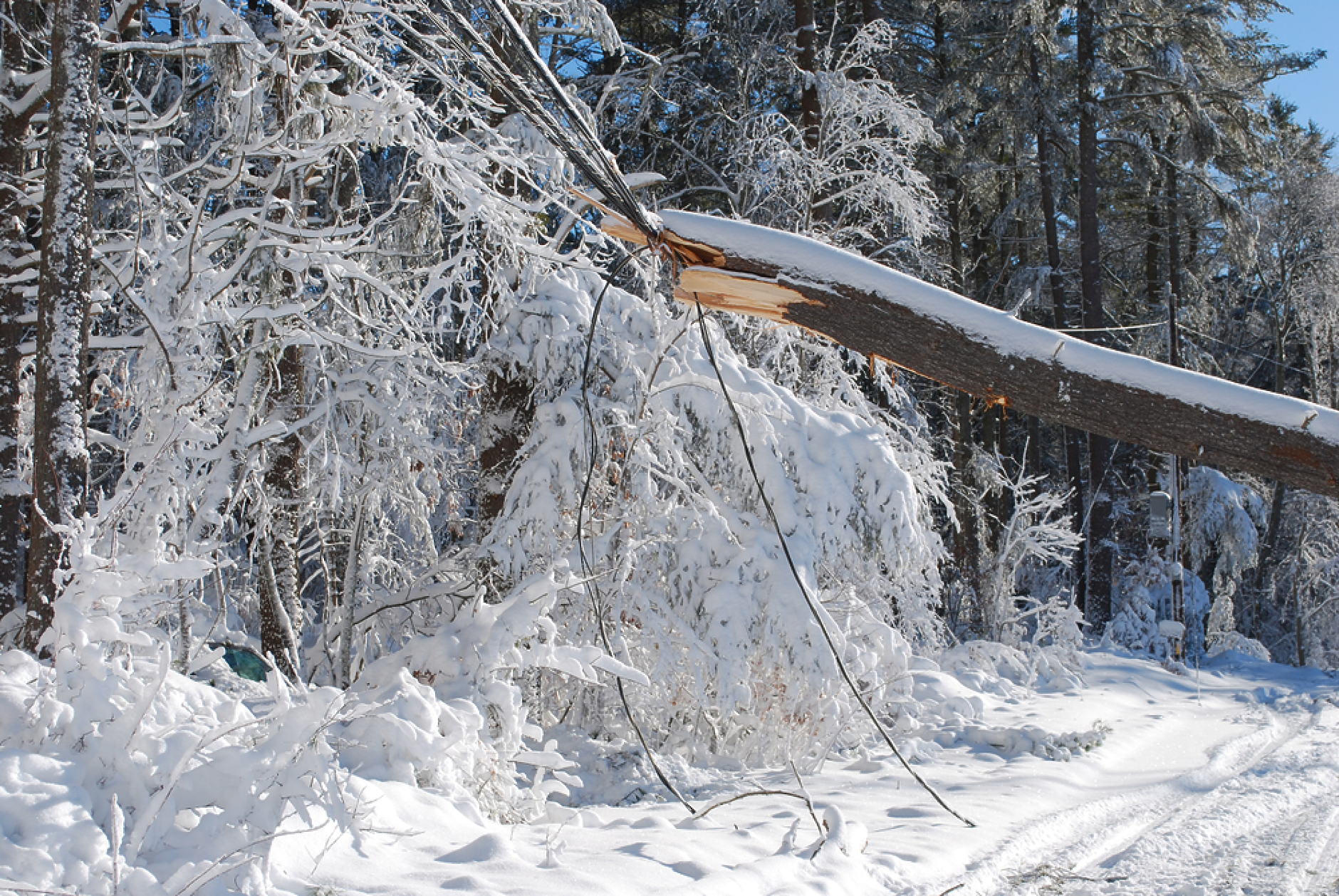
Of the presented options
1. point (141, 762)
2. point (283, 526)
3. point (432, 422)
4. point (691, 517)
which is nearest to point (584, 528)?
point (691, 517)

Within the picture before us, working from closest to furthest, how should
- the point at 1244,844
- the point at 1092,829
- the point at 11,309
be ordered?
the point at 1244,844 < the point at 1092,829 < the point at 11,309

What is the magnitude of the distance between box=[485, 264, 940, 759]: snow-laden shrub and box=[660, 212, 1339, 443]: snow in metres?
3.56

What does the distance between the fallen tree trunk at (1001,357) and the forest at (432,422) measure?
0.07 meters

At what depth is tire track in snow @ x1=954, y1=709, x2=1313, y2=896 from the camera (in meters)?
4.81

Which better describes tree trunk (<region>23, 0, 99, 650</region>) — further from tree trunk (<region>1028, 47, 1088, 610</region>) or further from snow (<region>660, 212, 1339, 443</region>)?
tree trunk (<region>1028, 47, 1088, 610</region>)

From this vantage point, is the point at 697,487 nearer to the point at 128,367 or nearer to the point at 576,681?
the point at 576,681

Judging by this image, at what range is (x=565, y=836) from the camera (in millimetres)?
4668

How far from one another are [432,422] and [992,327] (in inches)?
231

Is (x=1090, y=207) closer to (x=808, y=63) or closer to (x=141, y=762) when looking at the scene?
(x=808, y=63)

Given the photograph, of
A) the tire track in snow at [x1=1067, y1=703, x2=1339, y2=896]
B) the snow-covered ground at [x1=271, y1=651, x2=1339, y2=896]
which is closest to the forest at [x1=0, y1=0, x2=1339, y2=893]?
the snow-covered ground at [x1=271, y1=651, x2=1339, y2=896]

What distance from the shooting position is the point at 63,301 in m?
4.92

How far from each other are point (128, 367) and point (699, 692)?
15.6 ft

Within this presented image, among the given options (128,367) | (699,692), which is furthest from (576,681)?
(128,367)

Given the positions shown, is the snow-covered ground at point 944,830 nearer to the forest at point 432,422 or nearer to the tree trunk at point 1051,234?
the forest at point 432,422
